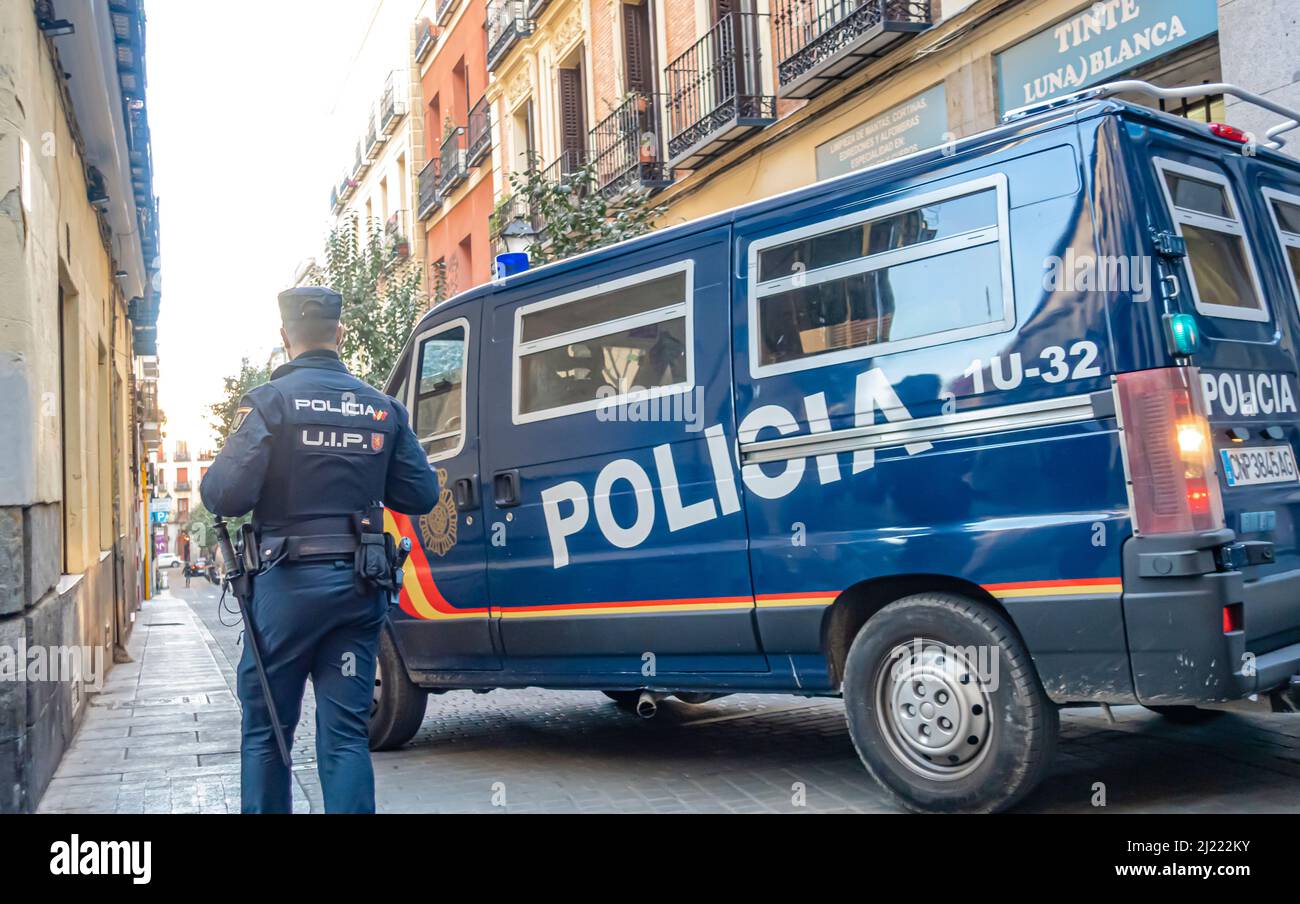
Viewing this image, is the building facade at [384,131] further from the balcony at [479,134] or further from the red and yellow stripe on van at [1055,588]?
the red and yellow stripe on van at [1055,588]

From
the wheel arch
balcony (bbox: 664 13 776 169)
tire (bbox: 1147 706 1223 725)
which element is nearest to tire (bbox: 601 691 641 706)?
the wheel arch

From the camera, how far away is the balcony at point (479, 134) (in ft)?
80.2

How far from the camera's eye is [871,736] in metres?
4.77

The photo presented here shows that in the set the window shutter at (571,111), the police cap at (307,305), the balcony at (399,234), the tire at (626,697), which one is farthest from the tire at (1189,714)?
the balcony at (399,234)

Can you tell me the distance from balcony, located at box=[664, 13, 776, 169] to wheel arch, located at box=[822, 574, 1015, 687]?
10202 millimetres

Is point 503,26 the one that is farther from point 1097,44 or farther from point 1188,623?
point 1188,623

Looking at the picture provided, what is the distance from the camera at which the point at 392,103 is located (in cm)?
3062

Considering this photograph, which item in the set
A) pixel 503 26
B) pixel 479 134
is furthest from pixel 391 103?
pixel 503 26

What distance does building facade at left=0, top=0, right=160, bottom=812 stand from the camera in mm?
5457

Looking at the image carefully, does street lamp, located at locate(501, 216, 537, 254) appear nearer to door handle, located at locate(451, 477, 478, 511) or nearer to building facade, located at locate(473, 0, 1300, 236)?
building facade, located at locate(473, 0, 1300, 236)

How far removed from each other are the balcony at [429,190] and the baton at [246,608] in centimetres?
2386

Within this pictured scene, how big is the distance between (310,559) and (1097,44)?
7800mm
